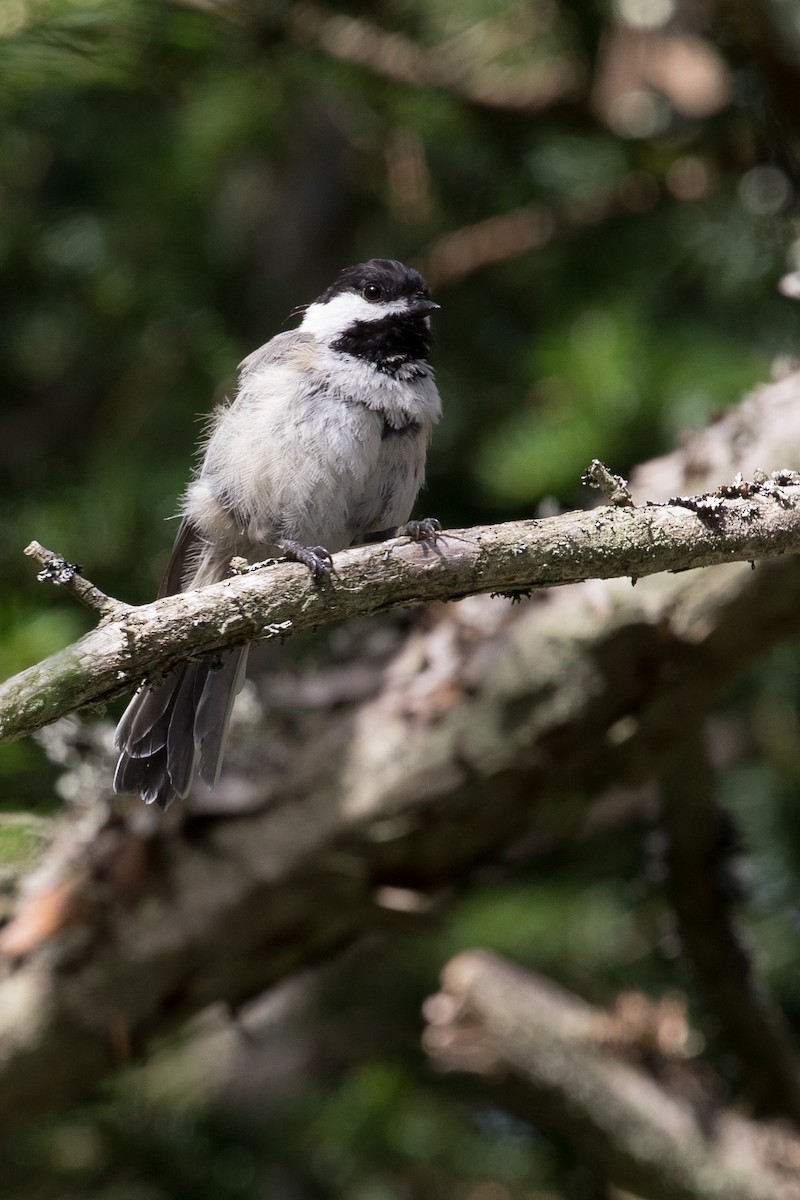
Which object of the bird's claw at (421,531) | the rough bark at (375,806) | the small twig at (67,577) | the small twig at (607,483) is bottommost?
the rough bark at (375,806)

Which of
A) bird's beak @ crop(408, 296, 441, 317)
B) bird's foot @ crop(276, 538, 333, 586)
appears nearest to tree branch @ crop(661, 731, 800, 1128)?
bird's beak @ crop(408, 296, 441, 317)

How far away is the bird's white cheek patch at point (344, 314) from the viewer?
10.6ft

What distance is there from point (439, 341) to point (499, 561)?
2.45m

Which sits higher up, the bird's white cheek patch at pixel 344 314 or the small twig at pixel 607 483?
the small twig at pixel 607 483

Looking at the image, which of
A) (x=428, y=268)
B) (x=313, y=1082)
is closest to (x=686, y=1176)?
(x=313, y=1082)

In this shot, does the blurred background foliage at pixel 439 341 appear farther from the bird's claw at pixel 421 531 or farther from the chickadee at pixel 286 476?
the bird's claw at pixel 421 531

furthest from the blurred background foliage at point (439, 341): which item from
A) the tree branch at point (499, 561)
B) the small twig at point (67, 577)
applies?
the small twig at point (67, 577)

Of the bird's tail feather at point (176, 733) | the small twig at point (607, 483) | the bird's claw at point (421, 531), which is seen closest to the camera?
the small twig at point (607, 483)

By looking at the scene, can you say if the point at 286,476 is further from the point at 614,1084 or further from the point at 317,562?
the point at 614,1084

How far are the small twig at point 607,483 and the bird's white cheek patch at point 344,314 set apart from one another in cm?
133

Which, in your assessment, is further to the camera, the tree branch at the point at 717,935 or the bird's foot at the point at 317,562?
the tree branch at the point at 717,935

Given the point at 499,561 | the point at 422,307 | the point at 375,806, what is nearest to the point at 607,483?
the point at 499,561

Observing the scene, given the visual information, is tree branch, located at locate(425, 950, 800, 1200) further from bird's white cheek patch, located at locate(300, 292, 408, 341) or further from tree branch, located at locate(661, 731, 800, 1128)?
bird's white cheek patch, located at locate(300, 292, 408, 341)

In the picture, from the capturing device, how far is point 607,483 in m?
2.00
